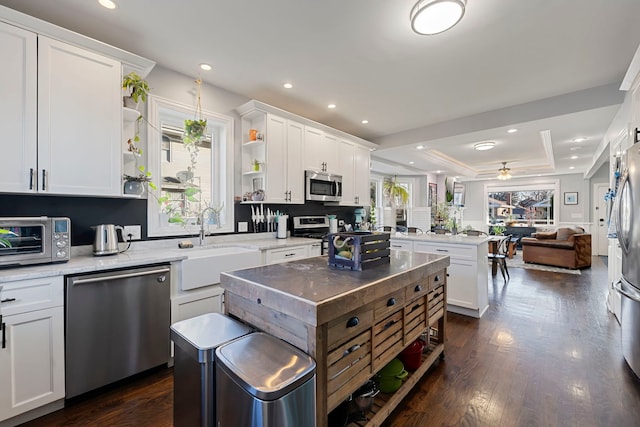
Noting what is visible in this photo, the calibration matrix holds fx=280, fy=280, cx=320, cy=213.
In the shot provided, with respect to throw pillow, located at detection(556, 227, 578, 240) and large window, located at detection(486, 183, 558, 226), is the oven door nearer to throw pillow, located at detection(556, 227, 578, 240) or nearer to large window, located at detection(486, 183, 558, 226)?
throw pillow, located at detection(556, 227, 578, 240)

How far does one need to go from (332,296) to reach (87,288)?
1701 millimetres

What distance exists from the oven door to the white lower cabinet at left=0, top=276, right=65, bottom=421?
0.76 feet

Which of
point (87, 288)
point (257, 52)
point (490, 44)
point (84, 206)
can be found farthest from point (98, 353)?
point (490, 44)

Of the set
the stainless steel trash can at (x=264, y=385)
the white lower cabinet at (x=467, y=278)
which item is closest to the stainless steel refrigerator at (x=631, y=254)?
the white lower cabinet at (x=467, y=278)

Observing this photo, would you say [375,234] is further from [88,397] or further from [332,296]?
[88,397]

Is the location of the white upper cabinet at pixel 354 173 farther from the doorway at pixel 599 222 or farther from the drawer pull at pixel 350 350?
the doorway at pixel 599 222

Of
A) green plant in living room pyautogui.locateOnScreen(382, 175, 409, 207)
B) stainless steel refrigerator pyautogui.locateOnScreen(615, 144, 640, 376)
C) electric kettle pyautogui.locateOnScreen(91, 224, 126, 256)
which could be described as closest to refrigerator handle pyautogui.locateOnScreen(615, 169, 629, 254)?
stainless steel refrigerator pyautogui.locateOnScreen(615, 144, 640, 376)

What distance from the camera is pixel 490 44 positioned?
237cm

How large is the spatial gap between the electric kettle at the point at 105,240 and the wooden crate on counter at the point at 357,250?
1.81 meters

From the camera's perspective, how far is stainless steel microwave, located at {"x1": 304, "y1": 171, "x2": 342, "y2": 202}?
387 cm

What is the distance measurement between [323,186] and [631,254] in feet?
10.3

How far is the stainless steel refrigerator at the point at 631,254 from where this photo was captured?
211 centimetres

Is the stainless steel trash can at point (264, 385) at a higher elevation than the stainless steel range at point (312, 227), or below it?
below

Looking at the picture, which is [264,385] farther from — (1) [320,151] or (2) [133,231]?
(1) [320,151]
